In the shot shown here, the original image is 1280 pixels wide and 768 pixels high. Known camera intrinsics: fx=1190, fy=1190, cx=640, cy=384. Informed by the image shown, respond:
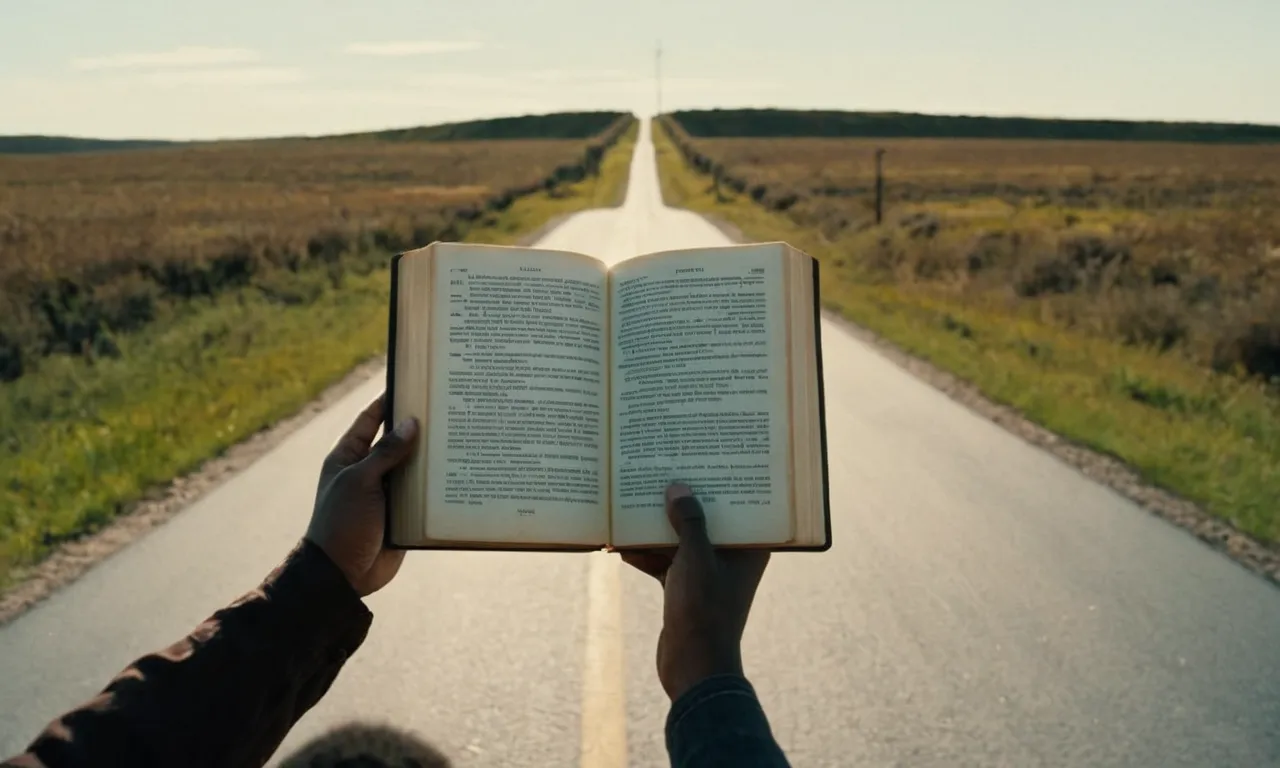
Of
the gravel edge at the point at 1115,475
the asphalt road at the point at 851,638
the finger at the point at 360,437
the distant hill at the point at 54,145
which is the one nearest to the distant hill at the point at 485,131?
the distant hill at the point at 54,145

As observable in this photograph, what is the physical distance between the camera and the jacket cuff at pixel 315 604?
1.69 metres

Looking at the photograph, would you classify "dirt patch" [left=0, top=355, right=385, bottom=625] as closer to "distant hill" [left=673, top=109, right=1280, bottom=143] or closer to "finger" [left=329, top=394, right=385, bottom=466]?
"finger" [left=329, top=394, right=385, bottom=466]

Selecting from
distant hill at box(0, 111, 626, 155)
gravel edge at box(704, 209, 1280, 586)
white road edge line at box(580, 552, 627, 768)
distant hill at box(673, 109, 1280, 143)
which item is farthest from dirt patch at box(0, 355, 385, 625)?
distant hill at box(0, 111, 626, 155)

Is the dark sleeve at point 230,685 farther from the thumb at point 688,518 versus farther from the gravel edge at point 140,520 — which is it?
the gravel edge at point 140,520

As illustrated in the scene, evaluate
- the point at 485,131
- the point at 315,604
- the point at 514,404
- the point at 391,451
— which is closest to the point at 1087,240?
Answer: the point at 514,404

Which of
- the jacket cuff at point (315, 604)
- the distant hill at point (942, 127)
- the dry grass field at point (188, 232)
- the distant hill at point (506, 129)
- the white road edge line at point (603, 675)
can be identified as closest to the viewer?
the jacket cuff at point (315, 604)

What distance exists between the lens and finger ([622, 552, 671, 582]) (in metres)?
2.01

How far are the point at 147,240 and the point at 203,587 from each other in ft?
56.1

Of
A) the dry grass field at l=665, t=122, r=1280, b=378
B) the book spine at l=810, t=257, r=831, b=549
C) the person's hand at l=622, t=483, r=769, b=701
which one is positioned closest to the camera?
the person's hand at l=622, t=483, r=769, b=701

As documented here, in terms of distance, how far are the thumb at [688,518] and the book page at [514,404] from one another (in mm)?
156

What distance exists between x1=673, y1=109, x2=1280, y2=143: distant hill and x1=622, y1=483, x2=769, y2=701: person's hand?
115 meters

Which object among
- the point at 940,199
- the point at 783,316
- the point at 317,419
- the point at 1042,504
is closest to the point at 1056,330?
the point at 1042,504

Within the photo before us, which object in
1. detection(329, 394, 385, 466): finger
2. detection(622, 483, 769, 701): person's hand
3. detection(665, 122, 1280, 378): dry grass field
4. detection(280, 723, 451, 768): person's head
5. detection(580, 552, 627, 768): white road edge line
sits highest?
detection(329, 394, 385, 466): finger

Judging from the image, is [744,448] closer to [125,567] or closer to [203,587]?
[203,587]
